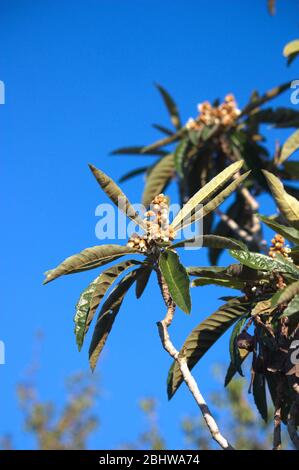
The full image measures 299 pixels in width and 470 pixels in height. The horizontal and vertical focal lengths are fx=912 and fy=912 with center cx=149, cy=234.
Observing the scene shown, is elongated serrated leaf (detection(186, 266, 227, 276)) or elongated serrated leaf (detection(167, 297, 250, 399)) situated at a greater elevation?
elongated serrated leaf (detection(186, 266, 227, 276))

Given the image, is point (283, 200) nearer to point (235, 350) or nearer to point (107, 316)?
point (235, 350)

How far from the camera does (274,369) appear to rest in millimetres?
4332

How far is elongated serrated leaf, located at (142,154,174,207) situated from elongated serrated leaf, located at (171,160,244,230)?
481 cm

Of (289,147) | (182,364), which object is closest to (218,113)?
(289,147)

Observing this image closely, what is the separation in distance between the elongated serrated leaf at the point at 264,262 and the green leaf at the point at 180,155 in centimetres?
447

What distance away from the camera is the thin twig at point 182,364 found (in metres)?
3.98

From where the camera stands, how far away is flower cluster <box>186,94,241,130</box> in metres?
9.47

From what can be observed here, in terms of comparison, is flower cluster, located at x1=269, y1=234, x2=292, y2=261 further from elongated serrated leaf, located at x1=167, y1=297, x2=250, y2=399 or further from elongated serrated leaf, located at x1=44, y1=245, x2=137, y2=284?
elongated serrated leaf, located at x1=44, y1=245, x2=137, y2=284

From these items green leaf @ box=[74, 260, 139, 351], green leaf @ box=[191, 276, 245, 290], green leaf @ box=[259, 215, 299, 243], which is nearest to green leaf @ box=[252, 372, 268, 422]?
green leaf @ box=[191, 276, 245, 290]

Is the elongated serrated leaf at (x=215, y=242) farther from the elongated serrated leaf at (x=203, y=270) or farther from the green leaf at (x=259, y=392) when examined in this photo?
the green leaf at (x=259, y=392)

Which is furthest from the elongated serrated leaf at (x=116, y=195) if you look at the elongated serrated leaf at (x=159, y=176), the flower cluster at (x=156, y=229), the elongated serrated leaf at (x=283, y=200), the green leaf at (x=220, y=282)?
the elongated serrated leaf at (x=159, y=176)

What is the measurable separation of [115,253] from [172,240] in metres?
0.31
